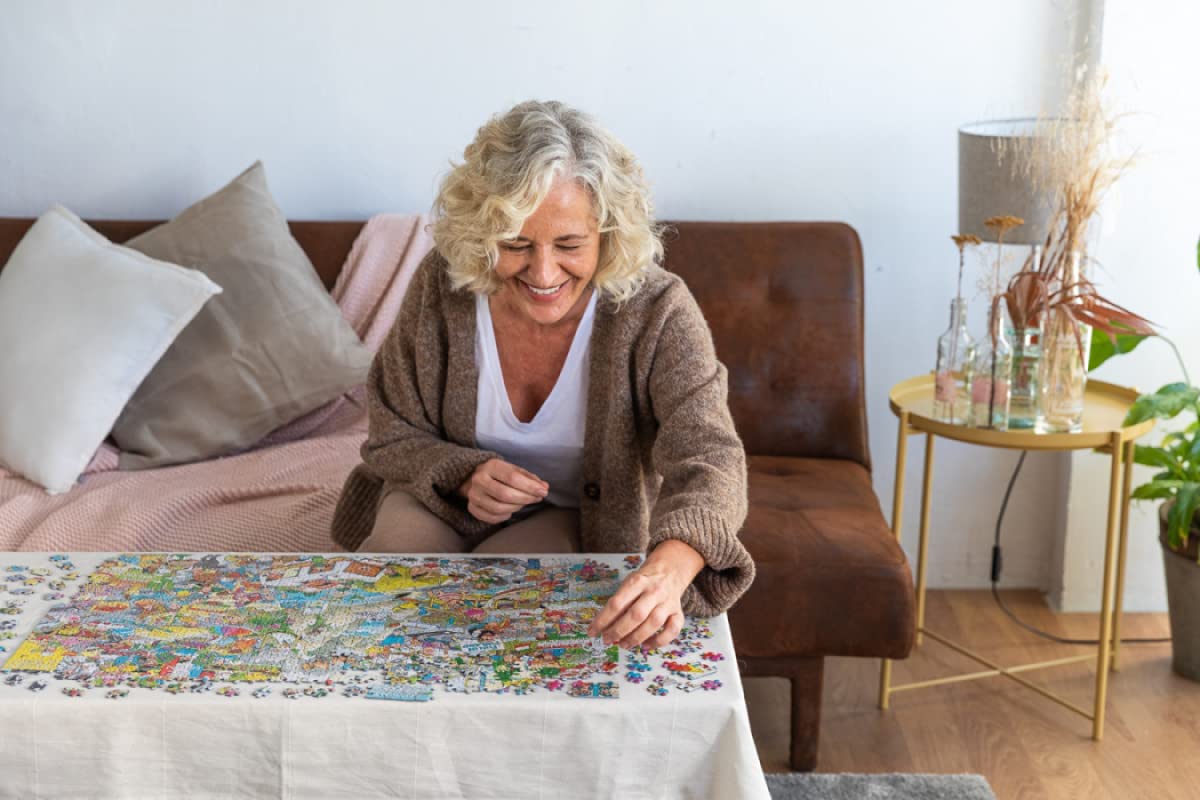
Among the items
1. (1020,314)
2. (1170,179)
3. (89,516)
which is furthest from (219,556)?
(1170,179)

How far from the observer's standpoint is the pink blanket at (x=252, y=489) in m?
2.44

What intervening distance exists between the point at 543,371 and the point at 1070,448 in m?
1.06

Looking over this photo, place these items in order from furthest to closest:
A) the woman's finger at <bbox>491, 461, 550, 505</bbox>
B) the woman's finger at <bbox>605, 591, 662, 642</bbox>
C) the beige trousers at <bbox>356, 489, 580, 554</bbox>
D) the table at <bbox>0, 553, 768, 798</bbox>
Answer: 1. the beige trousers at <bbox>356, 489, 580, 554</bbox>
2. the woman's finger at <bbox>491, 461, 550, 505</bbox>
3. the woman's finger at <bbox>605, 591, 662, 642</bbox>
4. the table at <bbox>0, 553, 768, 798</bbox>

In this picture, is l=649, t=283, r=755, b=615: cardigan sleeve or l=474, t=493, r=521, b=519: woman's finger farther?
l=474, t=493, r=521, b=519: woman's finger

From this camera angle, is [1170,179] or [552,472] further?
[1170,179]

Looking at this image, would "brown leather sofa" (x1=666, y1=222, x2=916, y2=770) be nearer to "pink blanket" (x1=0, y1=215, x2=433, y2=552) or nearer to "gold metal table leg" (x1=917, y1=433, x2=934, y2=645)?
"gold metal table leg" (x1=917, y1=433, x2=934, y2=645)

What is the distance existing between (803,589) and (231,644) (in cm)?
122

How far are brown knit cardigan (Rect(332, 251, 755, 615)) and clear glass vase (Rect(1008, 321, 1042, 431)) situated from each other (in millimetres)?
847

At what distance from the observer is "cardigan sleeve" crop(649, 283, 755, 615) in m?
1.62

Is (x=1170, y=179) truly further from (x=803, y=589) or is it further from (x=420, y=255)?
(x=420, y=255)

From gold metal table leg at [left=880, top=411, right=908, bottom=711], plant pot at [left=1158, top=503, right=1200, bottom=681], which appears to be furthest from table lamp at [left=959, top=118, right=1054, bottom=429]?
plant pot at [left=1158, top=503, right=1200, bottom=681]

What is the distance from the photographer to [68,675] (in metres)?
1.43

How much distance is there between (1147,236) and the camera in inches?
121

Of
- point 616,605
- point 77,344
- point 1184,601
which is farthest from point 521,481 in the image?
point 1184,601
